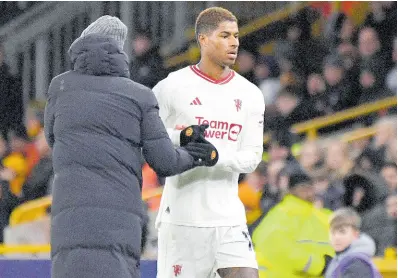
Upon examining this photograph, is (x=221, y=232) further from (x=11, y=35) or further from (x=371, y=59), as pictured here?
(x=11, y=35)

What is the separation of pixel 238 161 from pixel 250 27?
10993mm

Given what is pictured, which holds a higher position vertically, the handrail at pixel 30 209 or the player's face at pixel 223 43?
the player's face at pixel 223 43

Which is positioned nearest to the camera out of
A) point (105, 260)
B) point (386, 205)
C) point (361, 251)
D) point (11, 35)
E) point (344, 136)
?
point (105, 260)

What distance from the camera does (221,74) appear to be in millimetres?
7340

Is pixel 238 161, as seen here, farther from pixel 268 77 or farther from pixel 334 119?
pixel 268 77

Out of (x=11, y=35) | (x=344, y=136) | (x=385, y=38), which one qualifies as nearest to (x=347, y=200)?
(x=344, y=136)

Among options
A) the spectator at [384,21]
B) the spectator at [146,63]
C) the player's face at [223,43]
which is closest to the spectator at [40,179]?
the spectator at [146,63]

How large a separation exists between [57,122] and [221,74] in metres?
1.16

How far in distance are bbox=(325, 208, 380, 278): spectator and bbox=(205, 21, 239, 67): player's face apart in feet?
4.89

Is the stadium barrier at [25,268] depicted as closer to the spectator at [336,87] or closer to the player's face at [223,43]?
the player's face at [223,43]

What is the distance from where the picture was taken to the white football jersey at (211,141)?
7160 millimetres

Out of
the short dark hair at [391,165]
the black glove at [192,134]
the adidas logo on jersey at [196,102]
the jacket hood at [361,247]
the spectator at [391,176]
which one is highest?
the short dark hair at [391,165]

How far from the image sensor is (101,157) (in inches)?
251

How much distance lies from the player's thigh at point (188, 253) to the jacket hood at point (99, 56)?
106 centimetres
